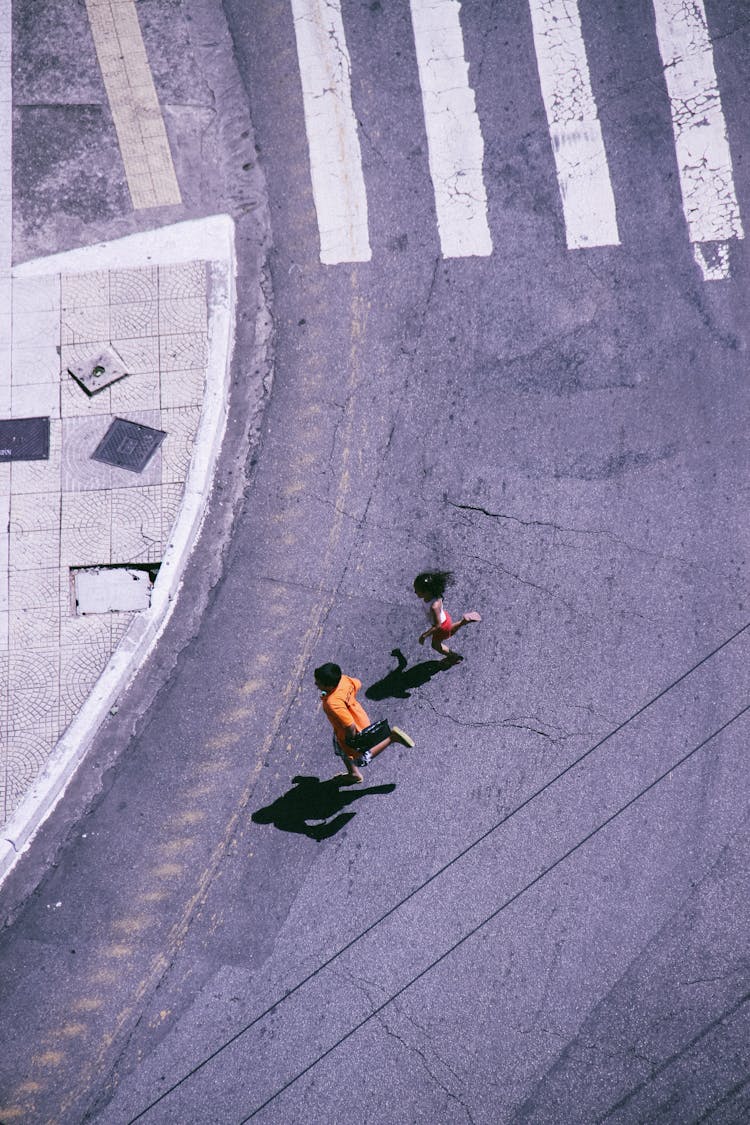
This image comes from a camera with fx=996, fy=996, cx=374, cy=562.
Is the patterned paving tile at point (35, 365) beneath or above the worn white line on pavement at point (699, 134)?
beneath

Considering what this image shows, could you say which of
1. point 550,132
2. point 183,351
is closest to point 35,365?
point 183,351

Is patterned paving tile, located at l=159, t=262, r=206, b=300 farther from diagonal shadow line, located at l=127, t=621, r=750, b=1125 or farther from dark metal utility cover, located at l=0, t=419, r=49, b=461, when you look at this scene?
diagonal shadow line, located at l=127, t=621, r=750, b=1125

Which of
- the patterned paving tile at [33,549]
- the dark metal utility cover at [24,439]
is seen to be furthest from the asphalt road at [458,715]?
the dark metal utility cover at [24,439]

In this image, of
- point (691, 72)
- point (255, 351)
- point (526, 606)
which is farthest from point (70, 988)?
point (691, 72)

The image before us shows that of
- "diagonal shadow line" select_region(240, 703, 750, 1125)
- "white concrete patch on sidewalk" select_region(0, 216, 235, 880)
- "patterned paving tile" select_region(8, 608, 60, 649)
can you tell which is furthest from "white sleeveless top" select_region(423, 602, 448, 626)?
"patterned paving tile" select_region(8, 608, 60, 649)

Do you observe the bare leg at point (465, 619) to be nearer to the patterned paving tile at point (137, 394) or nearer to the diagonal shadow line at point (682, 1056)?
the patterned paving tile at point (137, 394)

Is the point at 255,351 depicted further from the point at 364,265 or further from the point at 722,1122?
the point at 722,1122

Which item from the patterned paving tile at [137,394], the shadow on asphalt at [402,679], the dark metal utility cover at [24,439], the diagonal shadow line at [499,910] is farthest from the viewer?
the patterned paving tile at [137,394]
